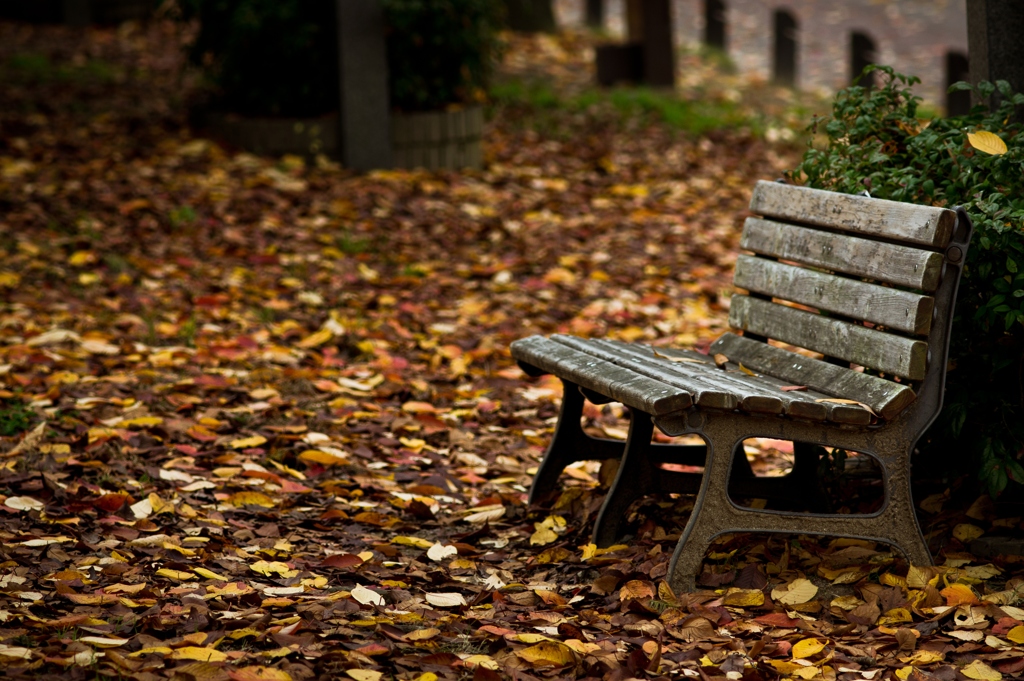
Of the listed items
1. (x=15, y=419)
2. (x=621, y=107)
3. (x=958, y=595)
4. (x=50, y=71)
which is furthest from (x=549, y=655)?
(x=50, y=71)

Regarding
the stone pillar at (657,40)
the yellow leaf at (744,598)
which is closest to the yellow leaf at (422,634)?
the yellow leaf at (744,598)

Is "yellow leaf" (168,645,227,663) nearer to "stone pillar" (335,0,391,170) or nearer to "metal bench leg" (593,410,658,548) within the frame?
"metal bench leg" (593,410,658,548)

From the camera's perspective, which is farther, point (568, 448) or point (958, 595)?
point (568, 448)

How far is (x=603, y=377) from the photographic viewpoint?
3.08m

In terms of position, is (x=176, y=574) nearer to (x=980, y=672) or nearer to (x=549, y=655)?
(x=549, y=655)

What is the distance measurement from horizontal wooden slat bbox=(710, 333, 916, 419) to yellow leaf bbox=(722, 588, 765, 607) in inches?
21.4

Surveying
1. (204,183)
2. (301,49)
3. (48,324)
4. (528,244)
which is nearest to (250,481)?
(48,324)

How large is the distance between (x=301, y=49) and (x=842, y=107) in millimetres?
4624

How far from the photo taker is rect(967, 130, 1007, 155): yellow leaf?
3.01m

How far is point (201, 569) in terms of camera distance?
294 centimetres

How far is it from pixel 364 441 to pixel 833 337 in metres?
1.69

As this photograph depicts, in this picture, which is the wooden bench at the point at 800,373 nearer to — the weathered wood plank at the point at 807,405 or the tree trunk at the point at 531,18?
the weathered wood plank at the point at 807,405

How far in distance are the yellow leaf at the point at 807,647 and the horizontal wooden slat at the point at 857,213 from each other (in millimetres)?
1011

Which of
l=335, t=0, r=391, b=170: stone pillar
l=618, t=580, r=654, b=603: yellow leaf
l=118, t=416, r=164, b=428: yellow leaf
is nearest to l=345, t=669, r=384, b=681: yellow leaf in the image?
l=618, t=580, r=654, b=603: yellow leaf
